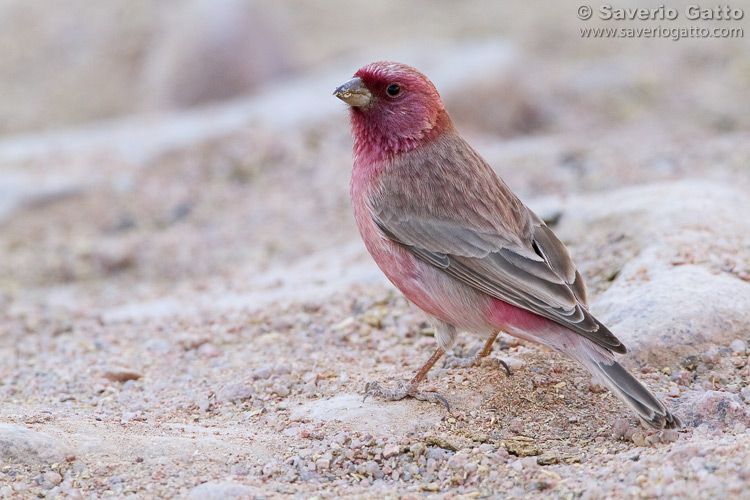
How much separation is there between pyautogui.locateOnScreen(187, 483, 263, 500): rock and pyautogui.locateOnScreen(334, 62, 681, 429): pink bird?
104cm

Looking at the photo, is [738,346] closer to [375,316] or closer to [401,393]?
[401,393]

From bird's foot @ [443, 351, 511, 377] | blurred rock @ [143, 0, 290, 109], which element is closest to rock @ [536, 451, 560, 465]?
bird's foot @ [443, 351, 511, 377]

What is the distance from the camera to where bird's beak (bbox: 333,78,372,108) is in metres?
4.45

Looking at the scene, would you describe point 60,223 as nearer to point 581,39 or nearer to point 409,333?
point 409,333

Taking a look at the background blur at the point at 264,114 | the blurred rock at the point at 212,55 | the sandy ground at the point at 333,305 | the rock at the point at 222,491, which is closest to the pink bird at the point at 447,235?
the sandy ground at the point at 333,305

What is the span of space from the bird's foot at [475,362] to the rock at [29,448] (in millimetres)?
2008

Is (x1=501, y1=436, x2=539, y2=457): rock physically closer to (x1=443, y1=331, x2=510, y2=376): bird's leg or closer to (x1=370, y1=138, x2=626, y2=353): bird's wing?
(x1=370, y1=138, x2=626, y2=353): bird's wing

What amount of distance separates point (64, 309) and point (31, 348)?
933 millimetres

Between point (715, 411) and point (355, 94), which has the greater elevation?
point (355, 94)

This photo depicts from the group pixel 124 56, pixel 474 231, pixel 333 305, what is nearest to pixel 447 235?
pixel 474 231

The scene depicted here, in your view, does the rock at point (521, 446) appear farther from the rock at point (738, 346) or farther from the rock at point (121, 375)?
the rock at point (121, 375)

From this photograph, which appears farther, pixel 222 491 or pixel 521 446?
pixel 521 446

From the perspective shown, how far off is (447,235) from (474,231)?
0.14 m

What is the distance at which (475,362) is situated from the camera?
452cm
